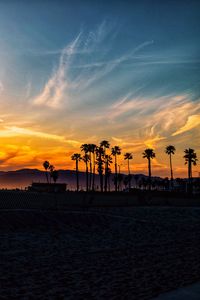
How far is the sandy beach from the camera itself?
8.62m

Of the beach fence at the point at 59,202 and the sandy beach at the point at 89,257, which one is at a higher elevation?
the beach fence at the point at 59,202

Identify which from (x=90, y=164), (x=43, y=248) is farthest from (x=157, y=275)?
(x=90, y=164)

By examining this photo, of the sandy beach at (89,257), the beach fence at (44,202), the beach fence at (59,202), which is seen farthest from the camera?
the beach fence at (59,202)

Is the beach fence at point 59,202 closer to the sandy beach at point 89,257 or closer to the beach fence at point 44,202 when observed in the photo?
the beach fence at point 44,202

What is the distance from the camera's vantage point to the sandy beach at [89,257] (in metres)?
8.62

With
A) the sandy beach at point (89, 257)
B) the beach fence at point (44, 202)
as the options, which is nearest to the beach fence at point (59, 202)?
the beach fence at point (44, 202)

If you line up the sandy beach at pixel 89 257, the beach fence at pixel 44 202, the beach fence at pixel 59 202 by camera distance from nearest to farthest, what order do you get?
the sandy beach at pixel 89 257 < the beach fence at pixel 44 202 < the beach fence at pixel 59 202

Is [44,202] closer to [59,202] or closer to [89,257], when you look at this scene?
[59,202]

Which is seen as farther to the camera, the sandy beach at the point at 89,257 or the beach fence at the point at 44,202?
the beach fence at the point at 44,202

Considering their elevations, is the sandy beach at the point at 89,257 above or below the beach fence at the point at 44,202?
below

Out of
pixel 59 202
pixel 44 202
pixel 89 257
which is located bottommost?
pixel 89 257

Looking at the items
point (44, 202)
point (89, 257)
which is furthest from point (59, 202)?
point (89, 257)

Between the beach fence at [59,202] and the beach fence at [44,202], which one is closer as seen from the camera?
the beach fence at [44,202]

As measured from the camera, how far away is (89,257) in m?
13.4
